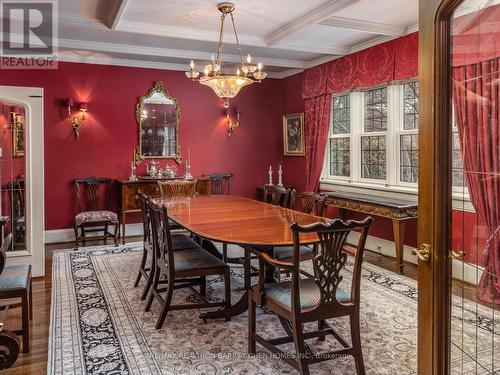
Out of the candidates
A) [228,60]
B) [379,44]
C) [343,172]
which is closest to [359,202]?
[343,172]

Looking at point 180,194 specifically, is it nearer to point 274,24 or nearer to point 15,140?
point 15,140

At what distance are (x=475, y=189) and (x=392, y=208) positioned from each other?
8.94ft

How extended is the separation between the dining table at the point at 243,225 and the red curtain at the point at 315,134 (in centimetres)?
210

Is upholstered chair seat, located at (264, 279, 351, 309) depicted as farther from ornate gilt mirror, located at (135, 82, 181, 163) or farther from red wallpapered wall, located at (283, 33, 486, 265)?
ornate gilt mirror, located at (135, 82, 181, 163)

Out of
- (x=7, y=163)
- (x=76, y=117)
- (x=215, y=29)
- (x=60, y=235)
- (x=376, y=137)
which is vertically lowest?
(x=60, y=235)

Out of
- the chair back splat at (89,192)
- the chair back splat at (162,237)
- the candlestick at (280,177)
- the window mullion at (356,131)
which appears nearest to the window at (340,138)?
the window mullion at (356,131)

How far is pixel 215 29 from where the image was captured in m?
4.76

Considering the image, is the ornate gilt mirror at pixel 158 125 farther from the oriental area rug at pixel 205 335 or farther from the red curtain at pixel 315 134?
the oriental area rug at pixel 205 335

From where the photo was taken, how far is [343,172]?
5.96 meters

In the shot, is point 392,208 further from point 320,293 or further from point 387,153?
point 320,293

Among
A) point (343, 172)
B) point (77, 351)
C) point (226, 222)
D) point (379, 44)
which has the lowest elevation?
A: point (77, 351)

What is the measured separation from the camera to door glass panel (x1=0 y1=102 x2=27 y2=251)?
395 cm

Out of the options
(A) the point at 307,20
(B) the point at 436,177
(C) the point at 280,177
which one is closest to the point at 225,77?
(A) the point at 307,20

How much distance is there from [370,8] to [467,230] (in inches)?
120
